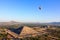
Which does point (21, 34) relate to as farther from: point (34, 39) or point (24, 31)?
point (34, 39)

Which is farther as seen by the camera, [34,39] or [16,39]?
[16,39]

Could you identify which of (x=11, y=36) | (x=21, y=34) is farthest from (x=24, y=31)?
(x=11, y=36)

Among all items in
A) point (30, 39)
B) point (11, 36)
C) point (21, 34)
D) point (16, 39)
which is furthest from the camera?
point (21, 34)

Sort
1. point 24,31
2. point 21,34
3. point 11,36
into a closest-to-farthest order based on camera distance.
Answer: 1. point 11,36
2. point 21,34
3. point 24,31

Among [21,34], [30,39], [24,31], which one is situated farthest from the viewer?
[24,31]

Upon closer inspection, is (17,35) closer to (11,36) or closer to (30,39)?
(11,36)

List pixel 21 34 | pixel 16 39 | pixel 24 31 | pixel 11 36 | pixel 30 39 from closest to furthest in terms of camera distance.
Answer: pixel 30 39
pixel 16 39
pixel 11 36
pixel 21 34
pixel 24 31

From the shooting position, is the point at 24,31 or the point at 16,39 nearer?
the point at 16,39

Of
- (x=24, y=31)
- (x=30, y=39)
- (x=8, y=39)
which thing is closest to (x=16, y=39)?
(x=8, y=39)

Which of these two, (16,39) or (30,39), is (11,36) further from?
(30,39)
